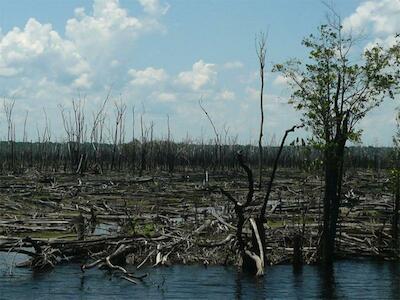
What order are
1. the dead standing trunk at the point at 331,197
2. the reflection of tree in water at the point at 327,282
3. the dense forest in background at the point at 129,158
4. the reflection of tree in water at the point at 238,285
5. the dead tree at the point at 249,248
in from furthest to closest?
the dense forest in background at the point at 129,158
the dead standing trunk at the point at 331,197
the dead tree at the point at 249,248
the reflection of tree in water at the point at 327,282
the reflection of tree in water at the point at 238,285

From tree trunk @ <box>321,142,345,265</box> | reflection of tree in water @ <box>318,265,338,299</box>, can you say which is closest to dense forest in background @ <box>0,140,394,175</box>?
tree trunk @ <box>321,142,345,265</box>

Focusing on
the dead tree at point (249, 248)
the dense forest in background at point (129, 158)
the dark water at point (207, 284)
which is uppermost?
the dense forest in background at point (129, 158)

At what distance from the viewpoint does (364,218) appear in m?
24.5

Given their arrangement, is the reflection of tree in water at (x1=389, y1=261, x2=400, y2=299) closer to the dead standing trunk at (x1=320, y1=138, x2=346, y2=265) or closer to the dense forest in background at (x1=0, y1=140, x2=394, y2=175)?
the dead standing trunk at (x1=320, y1=138, x2=346, y2=265)

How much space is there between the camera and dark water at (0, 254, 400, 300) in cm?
1491

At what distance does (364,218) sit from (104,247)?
10.1 meters

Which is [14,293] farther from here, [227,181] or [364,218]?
[227,181]

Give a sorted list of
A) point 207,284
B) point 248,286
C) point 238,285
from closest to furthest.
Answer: point 248,286
point 238,285
point 207,284

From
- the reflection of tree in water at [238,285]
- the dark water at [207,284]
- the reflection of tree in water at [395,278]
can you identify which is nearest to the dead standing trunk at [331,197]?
the dark water at [207,284]

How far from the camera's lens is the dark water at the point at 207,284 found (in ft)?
48.9

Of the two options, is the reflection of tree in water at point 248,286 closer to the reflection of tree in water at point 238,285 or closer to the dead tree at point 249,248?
the reflection of tree in water at point 238,285

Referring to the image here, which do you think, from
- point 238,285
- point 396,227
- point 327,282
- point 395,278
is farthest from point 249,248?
point 396,227

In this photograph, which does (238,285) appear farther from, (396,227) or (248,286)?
(396,227)

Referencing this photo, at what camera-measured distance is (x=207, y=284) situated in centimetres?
1602
